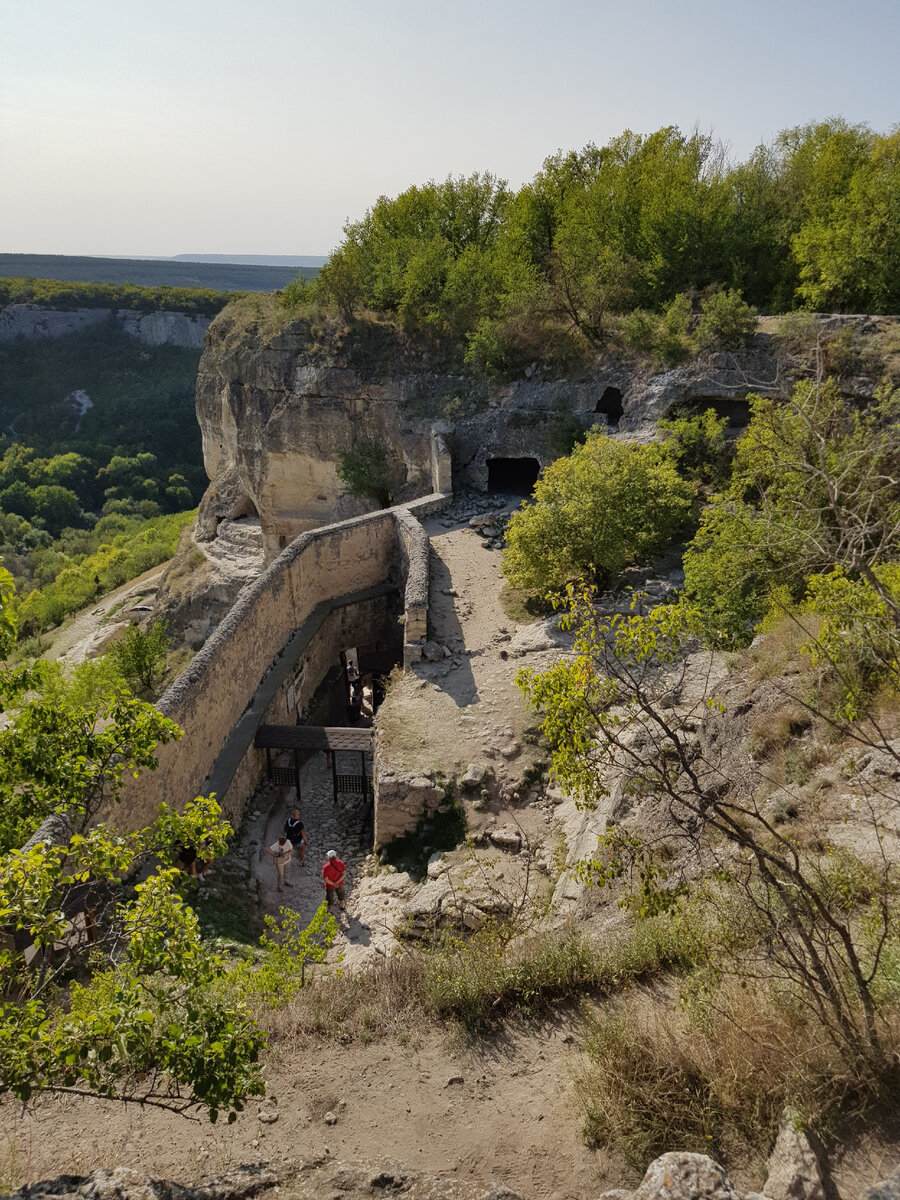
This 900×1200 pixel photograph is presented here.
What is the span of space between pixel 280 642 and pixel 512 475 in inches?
342

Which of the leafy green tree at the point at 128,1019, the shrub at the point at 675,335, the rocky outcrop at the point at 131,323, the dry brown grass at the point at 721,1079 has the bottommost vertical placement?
the dry brown grass at the point at 721,1079

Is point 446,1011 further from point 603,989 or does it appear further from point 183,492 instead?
point 183,492

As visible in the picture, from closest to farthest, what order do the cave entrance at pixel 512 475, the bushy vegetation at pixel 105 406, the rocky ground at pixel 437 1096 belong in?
1. the rocky ground at pixel 437 1096
2. the cave entrance at pixel 512 475
3. the bushy vegetation at pixel 105 406

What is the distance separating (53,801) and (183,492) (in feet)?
166

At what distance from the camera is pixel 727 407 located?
1480cm

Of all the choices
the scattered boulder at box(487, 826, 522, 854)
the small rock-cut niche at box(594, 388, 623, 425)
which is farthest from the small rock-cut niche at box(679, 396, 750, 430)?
the scattered boulder at box(487, 826, 522, 854)

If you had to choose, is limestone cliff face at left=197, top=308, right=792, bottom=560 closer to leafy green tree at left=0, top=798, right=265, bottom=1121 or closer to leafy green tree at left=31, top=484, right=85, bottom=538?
leafy green tree at left=0, top=798, right=265, bottom=1121

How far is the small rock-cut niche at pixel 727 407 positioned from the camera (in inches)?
569

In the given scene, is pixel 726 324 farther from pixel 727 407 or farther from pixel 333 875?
pixel 333 875

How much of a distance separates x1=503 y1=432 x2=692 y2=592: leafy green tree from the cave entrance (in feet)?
18.4

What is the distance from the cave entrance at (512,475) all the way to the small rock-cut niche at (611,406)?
1.94 metres

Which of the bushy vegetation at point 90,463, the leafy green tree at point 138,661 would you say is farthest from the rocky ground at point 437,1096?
the bushy vegetation at point 90,463

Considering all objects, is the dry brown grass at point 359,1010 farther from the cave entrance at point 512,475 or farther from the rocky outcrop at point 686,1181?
the cave entrance at point 512,475

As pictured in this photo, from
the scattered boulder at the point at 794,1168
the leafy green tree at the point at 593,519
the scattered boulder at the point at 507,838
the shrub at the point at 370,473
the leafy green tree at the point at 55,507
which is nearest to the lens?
the scattered boulder at the point at 794,1168
